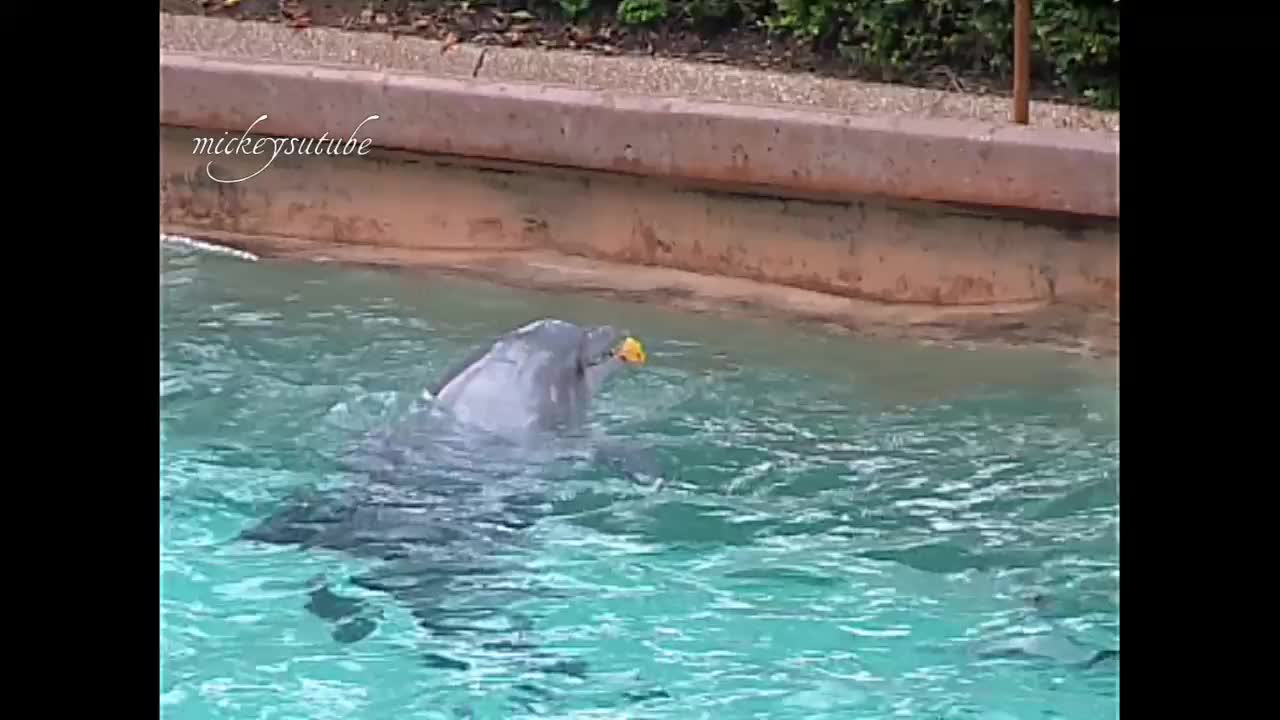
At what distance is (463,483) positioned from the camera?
4.08 metres

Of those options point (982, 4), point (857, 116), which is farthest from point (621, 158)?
point (982, 4)

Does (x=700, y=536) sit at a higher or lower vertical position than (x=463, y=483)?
lower

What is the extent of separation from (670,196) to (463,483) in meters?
1.73

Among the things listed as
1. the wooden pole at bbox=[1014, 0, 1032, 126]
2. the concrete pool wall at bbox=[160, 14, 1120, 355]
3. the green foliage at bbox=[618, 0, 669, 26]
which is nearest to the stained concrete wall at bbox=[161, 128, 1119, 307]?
the concrete pool wall at bbox=[160, 14, 1120, 355]

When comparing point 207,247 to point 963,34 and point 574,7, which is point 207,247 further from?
point 963,34

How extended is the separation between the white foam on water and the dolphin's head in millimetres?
1580

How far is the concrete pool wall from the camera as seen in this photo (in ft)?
17.1

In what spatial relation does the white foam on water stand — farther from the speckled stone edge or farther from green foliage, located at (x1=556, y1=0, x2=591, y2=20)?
green foliage, located at (x1=556, y1=0, x2=591, y2=20)

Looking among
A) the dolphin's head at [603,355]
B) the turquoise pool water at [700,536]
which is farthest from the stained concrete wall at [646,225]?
the dolphin's head at [603,355]

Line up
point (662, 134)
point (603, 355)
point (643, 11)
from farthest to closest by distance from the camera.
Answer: point (643, 11) → point (662, 134) → point (603, 355)

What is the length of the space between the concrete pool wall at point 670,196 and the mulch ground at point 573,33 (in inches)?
40.1
